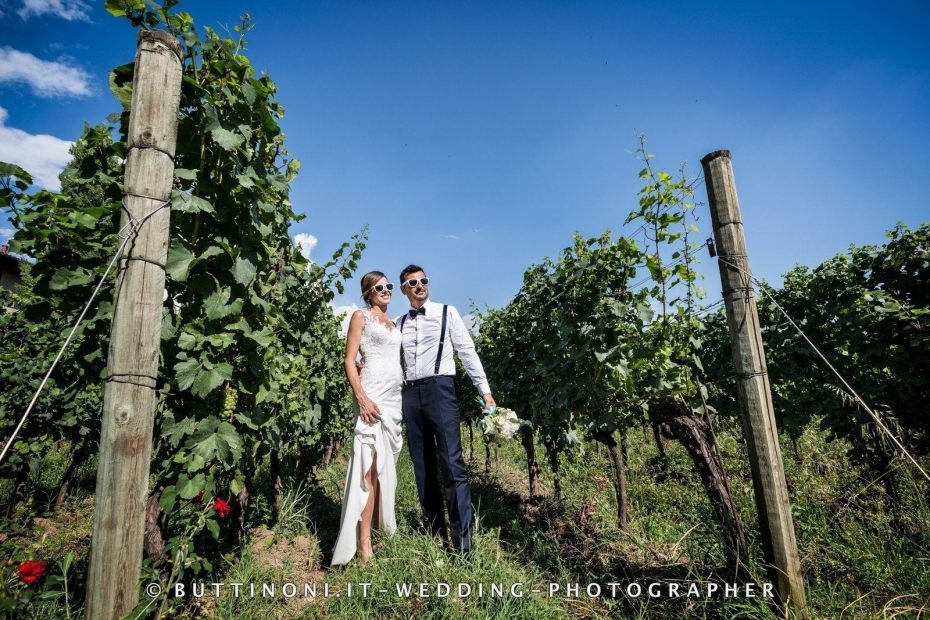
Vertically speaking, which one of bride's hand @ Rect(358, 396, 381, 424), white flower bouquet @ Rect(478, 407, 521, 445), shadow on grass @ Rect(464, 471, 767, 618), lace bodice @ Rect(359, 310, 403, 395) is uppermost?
lace bodice @ Rect(359, 310, 403, 395)

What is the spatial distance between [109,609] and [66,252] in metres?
1.54

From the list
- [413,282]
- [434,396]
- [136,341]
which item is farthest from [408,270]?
[136,341]

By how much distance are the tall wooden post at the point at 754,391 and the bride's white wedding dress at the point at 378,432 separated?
6.72 feet

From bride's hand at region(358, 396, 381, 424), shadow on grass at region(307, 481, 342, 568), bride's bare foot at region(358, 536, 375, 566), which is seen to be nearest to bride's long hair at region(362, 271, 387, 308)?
bride's hand at region(358, 396, 381, 424)

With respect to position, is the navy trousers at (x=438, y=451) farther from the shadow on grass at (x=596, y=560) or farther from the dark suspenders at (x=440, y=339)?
the shadow on grass at (x=596, y=560)

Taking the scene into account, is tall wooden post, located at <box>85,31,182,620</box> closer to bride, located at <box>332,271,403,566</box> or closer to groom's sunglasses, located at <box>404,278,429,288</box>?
bride, located at <box>332,271,403,566</box>

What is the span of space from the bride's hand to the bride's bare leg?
0.79ft

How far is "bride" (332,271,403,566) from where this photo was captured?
2.84 m

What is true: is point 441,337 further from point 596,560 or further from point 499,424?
point 596,560

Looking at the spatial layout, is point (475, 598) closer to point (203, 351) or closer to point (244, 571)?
point (244, 571)

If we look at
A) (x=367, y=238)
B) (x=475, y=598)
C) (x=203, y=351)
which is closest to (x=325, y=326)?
(x=367, y=238)

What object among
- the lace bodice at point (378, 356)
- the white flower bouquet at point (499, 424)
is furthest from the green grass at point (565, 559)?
the lace bodice at point (378, 356)

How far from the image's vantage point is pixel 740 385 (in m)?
2.16

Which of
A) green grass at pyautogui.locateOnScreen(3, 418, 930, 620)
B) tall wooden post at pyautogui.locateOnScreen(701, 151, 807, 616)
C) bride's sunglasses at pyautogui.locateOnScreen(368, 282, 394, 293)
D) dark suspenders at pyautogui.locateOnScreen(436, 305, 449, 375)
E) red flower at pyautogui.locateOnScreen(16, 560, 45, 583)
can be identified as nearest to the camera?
red flower at pyautogui.locateOnScreen(16, 560, 45, 583)
